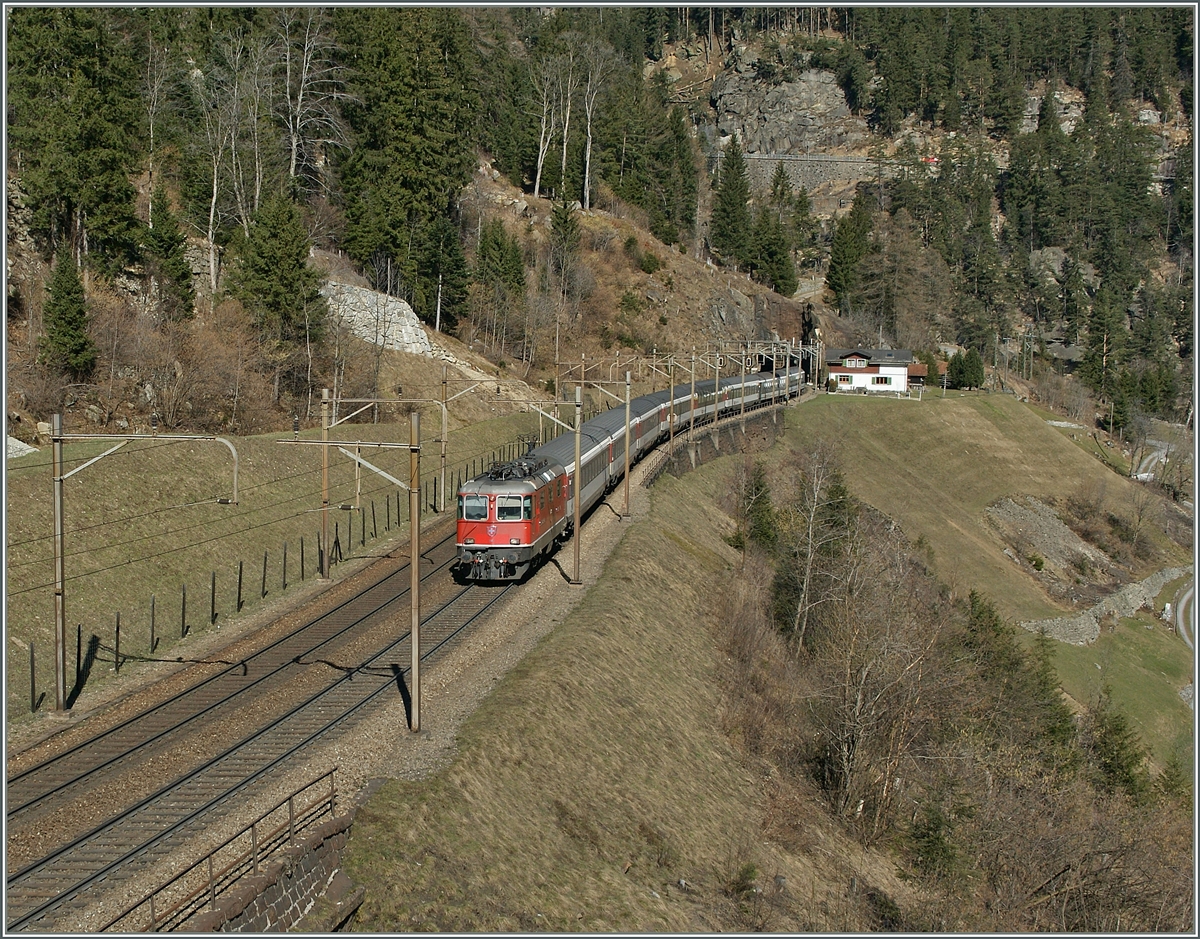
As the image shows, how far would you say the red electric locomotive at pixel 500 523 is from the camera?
31344 mm

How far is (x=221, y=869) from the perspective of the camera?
14906 millimetres

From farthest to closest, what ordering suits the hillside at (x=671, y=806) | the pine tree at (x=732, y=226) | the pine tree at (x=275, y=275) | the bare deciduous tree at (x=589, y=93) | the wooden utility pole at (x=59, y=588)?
the pine tree at (x=732, y=226) < the bare deciduous tree at (x=589, y=93) < the pine tree at (x=275, y=275) < the wooden utility pole at (x=59, y=588) < the hillside at (x=671, y=806)

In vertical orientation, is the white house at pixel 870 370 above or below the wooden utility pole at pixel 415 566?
below

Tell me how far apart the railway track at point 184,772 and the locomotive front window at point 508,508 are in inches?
143

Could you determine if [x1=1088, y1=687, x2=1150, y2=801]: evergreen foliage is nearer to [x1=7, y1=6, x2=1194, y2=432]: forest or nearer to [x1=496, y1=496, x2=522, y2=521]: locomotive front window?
[x1=496, y1=496, x2=522, y2=521]: locomotive front window

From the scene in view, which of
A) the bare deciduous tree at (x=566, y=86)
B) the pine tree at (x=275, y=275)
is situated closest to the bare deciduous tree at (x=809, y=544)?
the pine tree at (x=275, y=275)

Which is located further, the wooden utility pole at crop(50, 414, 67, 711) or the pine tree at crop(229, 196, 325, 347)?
the pine tree at crop(229, 196, 325, 347)

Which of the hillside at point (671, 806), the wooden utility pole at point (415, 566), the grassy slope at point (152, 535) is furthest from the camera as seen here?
the grassy slope at point (152, 535)

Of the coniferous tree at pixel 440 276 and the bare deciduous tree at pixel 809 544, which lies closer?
the bare deciduous tree at pixel 809 544

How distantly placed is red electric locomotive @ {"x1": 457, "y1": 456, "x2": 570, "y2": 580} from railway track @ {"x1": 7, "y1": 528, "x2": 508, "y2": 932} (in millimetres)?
2835

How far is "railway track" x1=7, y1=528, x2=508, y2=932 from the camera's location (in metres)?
14.7

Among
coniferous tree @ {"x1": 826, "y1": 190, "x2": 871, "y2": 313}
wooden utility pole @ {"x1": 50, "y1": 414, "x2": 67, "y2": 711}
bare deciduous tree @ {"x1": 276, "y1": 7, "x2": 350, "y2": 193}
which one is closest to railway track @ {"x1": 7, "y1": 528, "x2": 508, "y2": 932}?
wooden utility pole @ {"x1": 50, "y1": 414, "x2": 67, "y2": 711}

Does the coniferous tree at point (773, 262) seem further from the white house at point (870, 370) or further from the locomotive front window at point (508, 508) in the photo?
the locomotive front window at point (508, 508)

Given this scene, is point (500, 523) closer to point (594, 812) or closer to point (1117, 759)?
point (594, 812)
